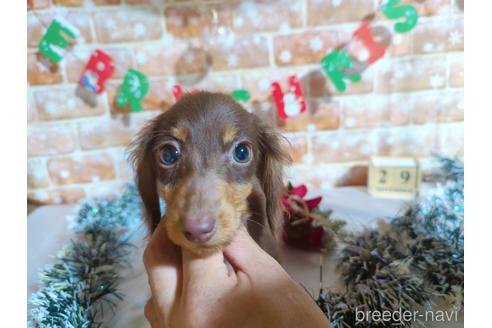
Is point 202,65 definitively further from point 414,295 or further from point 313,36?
point 414,295

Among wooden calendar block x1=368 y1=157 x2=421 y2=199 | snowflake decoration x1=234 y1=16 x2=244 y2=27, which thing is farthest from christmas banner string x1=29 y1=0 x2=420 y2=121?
wooden calendar block x1=368 y1=157 x2=421 y2=199

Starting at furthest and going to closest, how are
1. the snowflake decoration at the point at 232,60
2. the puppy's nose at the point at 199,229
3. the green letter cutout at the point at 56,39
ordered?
1. the snowflake decoration at the point at 232,60
2. the green letter cutout at the point at 56,39
3. the puppy's nose at the point at 199,229

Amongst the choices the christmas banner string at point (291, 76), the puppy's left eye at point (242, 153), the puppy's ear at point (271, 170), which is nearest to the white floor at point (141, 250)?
the puppy's ear at point (271, 170)

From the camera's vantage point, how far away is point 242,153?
2.58ft

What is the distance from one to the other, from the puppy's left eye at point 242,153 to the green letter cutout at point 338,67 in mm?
771

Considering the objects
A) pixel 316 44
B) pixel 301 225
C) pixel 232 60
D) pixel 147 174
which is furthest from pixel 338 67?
pixel 147 174

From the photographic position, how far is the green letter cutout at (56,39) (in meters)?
1.27

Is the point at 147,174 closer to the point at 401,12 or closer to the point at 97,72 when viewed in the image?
the point at 97,72

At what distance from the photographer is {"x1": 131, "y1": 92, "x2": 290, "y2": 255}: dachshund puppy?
65 centimetres

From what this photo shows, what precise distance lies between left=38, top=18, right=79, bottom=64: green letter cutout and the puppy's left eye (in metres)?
0.83

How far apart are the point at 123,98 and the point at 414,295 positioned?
1053mm

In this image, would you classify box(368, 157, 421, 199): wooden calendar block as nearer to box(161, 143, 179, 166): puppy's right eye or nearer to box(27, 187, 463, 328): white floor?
box(27, 187, 463, 328): white floor

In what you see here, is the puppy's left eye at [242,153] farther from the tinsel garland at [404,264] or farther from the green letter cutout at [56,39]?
the green letter cutout at [56,39]

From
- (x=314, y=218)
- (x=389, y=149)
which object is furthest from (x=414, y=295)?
(x=389, y=149)
